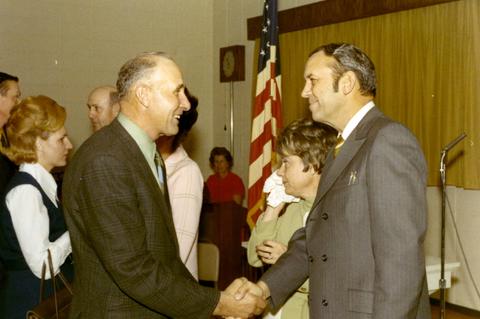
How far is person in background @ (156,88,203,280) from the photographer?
2.82m

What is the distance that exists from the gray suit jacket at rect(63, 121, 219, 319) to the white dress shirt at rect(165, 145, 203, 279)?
28.7 inches

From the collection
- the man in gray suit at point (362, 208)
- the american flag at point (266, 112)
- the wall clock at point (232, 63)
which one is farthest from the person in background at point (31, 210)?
the wall clock at point (232, 63)

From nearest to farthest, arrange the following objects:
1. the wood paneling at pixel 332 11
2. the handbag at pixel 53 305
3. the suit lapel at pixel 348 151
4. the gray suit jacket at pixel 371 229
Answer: the gray suit jacket at pixel 371 229 < the suit lapel at pixel 348 151 < the handbag at pixel 53 305 < the wood paneling at pixel 332 11

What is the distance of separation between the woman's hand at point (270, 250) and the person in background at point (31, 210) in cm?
79

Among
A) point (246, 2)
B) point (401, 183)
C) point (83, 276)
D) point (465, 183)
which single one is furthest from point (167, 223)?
point (246, 2)

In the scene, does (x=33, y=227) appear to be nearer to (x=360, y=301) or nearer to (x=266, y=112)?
(x=360, y=301)

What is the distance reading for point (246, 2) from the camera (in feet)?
25.0

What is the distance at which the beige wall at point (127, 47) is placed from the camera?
6805 millimetres

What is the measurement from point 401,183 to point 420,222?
13 cm

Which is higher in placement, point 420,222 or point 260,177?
point 420,222

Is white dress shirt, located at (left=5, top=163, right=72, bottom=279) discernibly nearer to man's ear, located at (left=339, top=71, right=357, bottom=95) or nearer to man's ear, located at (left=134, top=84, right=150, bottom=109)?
man's ear, located at (left=134, top=84, right=150, bottom=109)

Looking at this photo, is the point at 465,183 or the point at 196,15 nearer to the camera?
the point at 465,183

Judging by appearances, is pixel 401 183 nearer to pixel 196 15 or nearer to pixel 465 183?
pixel 465 183

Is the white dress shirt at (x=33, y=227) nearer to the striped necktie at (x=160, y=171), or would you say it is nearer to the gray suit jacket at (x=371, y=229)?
the striped necktie at (x=160, y=171)
